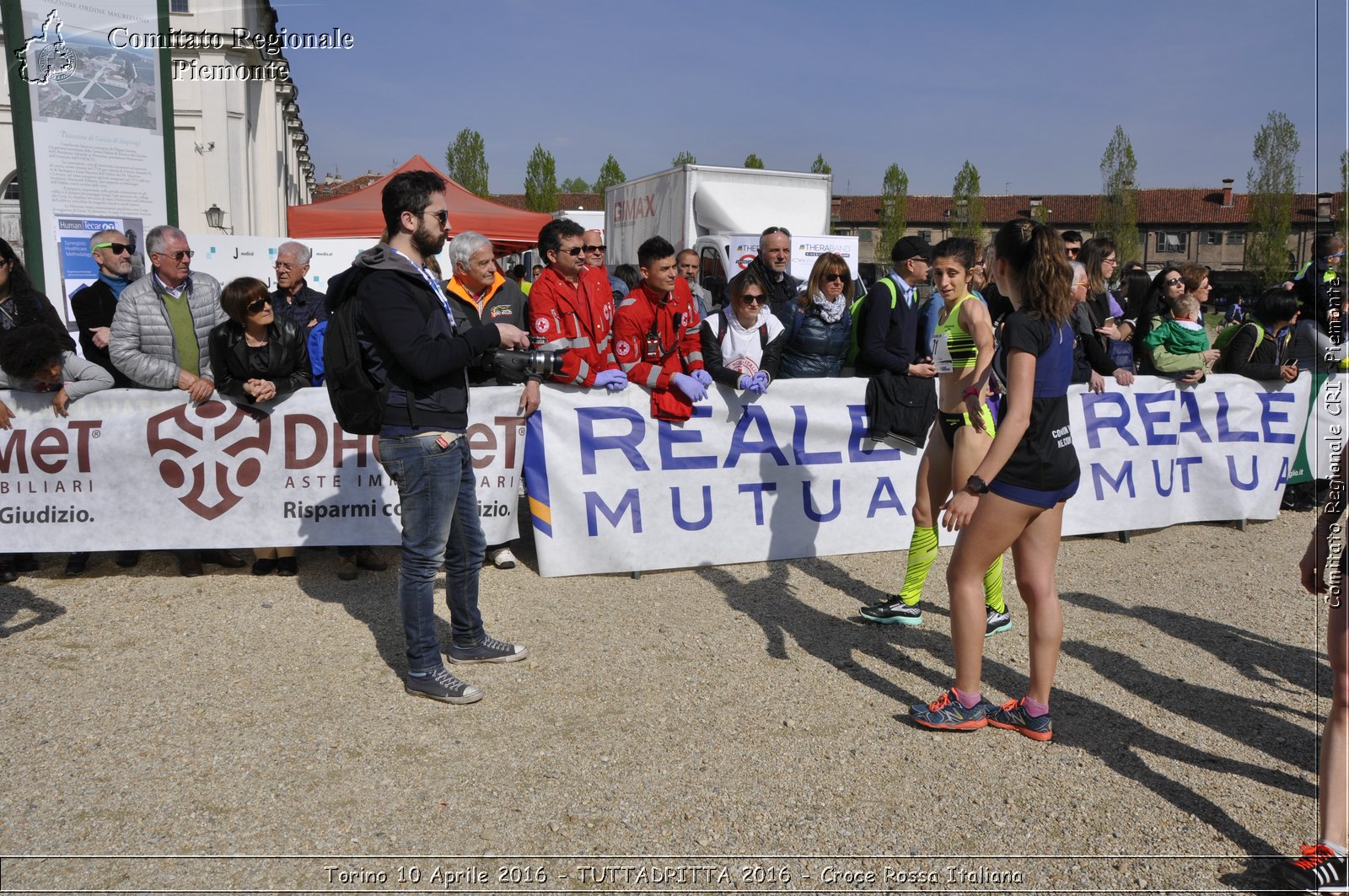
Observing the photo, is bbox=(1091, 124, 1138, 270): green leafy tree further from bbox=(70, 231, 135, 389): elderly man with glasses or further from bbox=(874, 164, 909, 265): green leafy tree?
bbox=(70, 231, 135, 389): elderly man with glasses

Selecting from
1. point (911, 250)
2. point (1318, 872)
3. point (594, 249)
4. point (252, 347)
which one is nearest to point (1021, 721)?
point (1318, 872)

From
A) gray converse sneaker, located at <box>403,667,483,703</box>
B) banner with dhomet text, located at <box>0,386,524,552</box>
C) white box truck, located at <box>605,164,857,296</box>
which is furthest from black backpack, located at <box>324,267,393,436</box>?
white box truck, located at <box>605,164,857,296</box>

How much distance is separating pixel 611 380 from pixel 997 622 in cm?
272

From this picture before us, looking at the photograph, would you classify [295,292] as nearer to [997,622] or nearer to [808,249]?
[997,622]

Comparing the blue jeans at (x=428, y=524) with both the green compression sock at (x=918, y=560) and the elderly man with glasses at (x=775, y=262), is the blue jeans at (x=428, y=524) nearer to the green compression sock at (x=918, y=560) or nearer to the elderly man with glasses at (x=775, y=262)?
the green compression sock at (x=918, y=560)

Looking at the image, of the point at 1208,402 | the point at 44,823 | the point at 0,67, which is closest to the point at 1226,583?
the point at 1208,402

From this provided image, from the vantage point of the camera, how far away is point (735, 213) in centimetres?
1688

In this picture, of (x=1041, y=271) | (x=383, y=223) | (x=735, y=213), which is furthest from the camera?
(x=735, y=213)

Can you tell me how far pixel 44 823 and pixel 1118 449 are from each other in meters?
6.93

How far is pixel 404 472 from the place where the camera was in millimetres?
4176

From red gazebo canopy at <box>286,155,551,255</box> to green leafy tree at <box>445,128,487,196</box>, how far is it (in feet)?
135

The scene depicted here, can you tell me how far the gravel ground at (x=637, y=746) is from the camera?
314 centimetres

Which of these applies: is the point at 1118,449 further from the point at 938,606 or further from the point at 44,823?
the point at 44,823

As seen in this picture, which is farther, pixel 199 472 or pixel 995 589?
pixel 199 472
